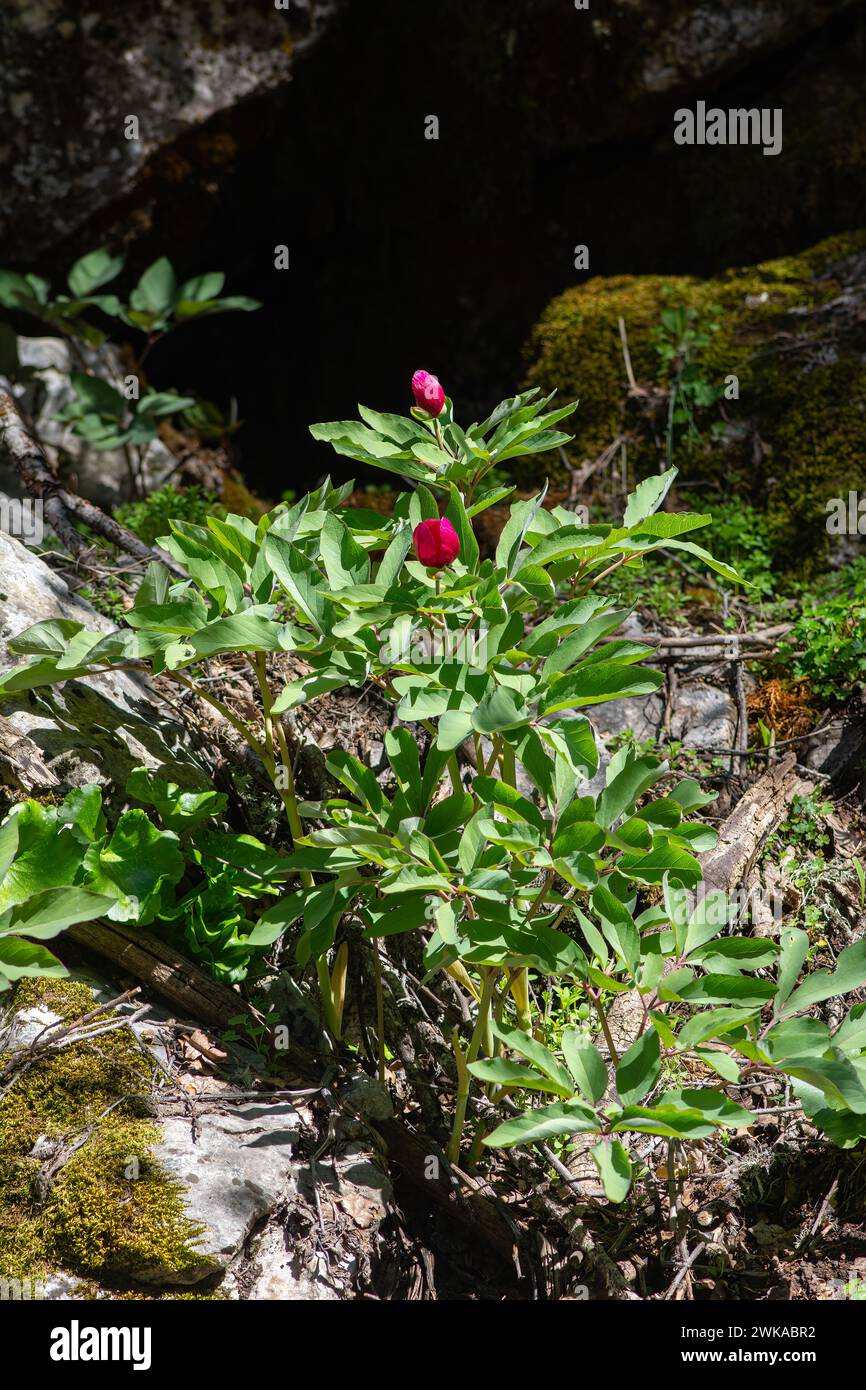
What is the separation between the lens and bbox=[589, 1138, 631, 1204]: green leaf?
4.45ft

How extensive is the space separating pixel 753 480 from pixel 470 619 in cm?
201

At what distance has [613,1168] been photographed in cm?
140

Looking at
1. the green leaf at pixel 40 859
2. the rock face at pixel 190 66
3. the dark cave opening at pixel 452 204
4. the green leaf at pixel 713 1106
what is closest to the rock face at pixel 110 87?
the rock face at pixel 190 66

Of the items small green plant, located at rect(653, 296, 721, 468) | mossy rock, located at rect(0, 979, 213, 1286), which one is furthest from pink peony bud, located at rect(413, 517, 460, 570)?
small green plant, located at rect(653, 296, 721, 468)

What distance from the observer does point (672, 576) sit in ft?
10.5

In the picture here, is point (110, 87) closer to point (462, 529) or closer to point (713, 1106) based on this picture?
point (462, 529)

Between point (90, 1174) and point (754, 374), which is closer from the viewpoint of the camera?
point (90, 1174)

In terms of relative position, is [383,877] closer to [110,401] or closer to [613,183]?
[110,401]

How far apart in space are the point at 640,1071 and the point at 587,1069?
0.25ft

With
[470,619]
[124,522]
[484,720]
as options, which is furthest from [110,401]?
[484,720]

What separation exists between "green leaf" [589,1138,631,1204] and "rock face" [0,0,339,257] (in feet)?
12.4

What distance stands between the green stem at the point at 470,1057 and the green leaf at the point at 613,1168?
1.03 feet

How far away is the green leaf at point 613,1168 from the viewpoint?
1.36 metres

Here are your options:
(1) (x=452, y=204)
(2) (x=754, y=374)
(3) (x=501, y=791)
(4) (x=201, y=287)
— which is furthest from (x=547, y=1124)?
(1) (x=452, y=204)
